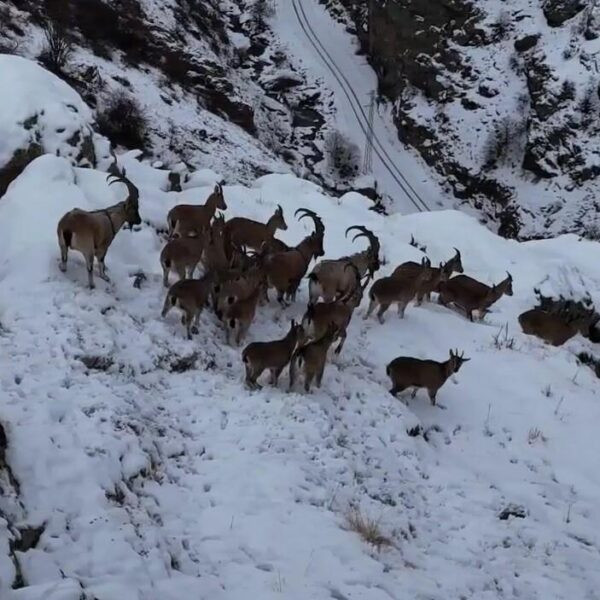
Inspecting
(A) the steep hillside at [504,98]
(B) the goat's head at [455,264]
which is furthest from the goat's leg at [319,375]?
(A) the steep hillside at [504,98]

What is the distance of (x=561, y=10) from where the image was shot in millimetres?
47281

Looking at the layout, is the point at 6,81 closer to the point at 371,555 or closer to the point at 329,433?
the point at 329,433

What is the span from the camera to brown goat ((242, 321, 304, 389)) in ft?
32.9

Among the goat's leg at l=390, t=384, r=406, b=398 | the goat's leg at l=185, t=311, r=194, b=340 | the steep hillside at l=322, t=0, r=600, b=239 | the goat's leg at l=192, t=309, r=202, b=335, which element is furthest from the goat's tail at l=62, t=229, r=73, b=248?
the steep hillside at l=322, t=0, r=600, b=239

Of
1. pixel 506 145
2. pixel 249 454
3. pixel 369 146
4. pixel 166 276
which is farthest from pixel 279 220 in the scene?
pixel 506 145

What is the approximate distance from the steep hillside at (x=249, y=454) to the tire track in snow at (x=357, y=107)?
30795 mm

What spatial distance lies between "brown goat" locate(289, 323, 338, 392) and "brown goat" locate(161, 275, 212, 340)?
1.67 m

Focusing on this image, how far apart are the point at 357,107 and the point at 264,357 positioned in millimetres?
42392

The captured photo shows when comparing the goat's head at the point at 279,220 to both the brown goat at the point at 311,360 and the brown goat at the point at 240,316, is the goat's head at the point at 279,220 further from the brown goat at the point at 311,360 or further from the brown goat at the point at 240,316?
the brown goat at the point at 311,360

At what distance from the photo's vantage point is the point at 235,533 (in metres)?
7.36

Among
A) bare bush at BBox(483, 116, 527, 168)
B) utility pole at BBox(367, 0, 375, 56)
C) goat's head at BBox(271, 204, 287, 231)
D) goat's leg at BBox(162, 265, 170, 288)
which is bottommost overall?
goat's leg at BBox(162, 265, 170, 288)

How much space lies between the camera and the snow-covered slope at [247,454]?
22.4 ft

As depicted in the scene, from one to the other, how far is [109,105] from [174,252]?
776 inches

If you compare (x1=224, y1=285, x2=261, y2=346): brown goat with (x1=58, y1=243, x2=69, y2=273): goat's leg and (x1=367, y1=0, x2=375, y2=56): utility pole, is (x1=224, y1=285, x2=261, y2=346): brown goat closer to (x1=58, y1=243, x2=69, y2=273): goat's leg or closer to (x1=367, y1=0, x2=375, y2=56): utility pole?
(x1=58, y1=243, x2=69, y2=273): goat's leg
